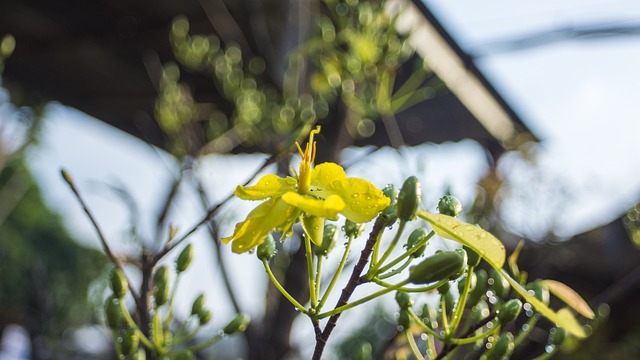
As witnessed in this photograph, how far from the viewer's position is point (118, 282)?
16.1 inches

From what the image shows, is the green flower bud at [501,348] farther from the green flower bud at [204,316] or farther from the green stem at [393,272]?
the green flower bud at [204,316]

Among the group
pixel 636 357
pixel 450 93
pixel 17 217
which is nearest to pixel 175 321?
pixel 450 93

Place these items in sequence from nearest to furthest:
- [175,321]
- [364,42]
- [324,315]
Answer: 1. [324,315]
2. [364,42]
3. [175,321]

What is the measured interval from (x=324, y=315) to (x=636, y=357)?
1361 millimetres

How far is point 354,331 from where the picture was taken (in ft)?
5.63

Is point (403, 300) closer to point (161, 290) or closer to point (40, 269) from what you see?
point (161, 290)

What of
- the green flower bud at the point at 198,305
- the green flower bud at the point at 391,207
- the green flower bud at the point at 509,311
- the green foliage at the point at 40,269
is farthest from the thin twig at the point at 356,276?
the green foliage at the point at 40,269

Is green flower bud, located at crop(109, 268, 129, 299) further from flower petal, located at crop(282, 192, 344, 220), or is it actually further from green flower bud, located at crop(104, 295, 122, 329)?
flower petal, located at crop(282, 192, 344, 220)

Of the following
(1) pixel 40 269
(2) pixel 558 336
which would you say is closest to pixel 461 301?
(2) pixel 558 336

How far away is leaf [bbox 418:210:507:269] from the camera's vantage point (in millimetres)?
270

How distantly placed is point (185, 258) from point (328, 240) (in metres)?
0.12

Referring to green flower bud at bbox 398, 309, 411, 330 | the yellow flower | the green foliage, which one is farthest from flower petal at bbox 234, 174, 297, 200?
the green foliage

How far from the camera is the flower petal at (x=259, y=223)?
0.32m

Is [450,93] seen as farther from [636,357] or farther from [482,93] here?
[636,357]
